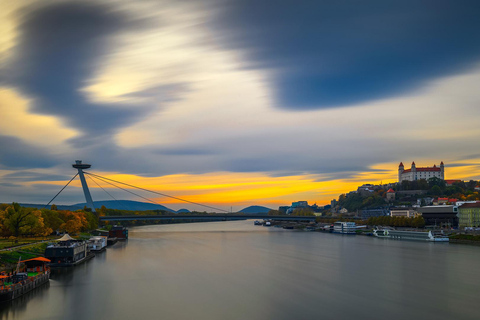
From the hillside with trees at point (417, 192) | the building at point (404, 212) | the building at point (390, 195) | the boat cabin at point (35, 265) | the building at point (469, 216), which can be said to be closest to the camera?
the boat cabin at point (35, 265)

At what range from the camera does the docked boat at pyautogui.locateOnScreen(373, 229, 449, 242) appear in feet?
171

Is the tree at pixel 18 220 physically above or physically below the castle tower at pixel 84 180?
below

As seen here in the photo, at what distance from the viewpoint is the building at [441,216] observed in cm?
6706

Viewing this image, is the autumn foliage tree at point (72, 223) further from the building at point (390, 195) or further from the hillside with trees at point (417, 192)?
the building at point (390, 195)

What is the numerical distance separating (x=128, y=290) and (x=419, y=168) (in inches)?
4825

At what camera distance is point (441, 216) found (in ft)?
226

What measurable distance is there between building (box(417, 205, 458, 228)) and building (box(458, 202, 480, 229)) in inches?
60.8

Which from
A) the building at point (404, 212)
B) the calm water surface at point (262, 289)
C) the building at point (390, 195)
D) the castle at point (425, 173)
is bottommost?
the calm water surface at point (262, 289)

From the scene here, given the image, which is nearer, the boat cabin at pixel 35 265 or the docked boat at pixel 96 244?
the boat cabin at pixel 35 265

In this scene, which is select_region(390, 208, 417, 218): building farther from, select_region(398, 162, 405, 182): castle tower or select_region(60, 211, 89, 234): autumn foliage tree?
select_region(60, 211, 89, 234): autumn foliage tree

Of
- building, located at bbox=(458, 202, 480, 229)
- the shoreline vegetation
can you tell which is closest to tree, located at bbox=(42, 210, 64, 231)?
A: the shoreline vegetation

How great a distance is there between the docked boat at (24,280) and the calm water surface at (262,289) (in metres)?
0.45

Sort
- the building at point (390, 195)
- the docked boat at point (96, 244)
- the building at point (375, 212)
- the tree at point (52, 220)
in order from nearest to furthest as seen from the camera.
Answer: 1. the docked boat at point (96, 244)
2. the tree at point (52, 220)
3. the building at point (375, 212)
4. the building at point (390, 195)

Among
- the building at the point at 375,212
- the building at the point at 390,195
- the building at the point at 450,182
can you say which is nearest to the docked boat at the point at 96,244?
the building at the point at 375,212
